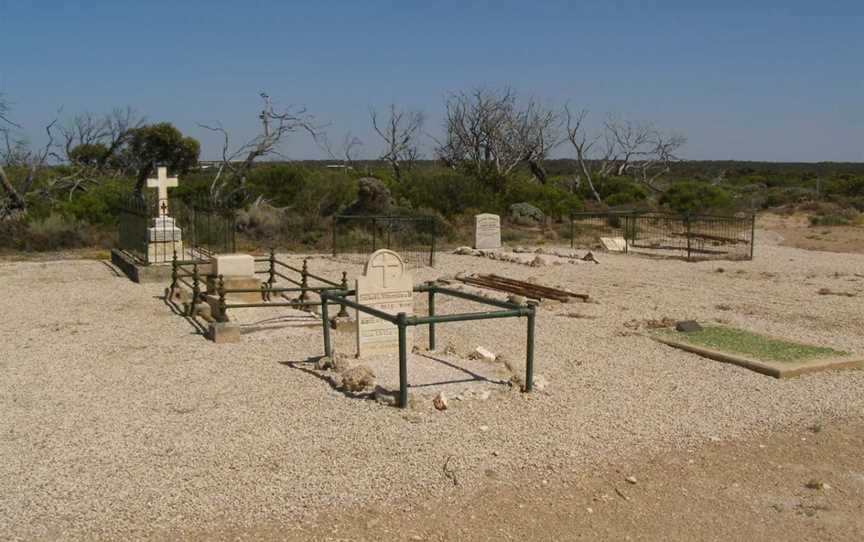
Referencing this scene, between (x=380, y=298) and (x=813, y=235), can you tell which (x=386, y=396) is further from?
(x=813, y=235)

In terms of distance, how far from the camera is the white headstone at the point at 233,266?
1267 cm

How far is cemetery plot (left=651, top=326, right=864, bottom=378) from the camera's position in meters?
8.28

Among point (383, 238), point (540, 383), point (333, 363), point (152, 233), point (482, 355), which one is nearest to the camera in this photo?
point (540, 383)

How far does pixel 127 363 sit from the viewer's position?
8.63 meters

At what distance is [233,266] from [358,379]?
20.2 feet

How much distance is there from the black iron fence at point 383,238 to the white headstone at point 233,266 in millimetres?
6615

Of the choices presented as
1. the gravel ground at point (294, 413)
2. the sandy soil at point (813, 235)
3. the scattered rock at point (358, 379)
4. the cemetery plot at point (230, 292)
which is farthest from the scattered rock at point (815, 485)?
the sandy soil at point (813, 235)

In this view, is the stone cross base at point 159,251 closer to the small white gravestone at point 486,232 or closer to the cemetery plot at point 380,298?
the cemetery plot at point 380,298

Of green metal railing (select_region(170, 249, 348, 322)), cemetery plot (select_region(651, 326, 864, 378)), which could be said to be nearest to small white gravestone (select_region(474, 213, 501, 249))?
green metal railing (select_region(170, 249, 348, 322))

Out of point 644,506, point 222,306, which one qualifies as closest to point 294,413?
point 644,506

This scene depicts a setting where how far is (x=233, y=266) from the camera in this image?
12789mm

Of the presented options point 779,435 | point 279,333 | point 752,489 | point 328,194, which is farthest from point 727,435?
point 328,194

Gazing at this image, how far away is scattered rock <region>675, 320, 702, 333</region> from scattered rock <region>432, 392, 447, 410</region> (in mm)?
4774

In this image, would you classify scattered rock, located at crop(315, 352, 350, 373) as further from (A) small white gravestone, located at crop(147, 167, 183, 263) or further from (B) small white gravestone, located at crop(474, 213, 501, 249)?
(B) small white gravestone, located at crop(474, 213, 501, 249)
